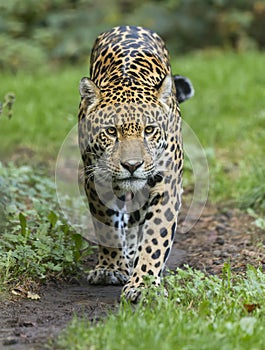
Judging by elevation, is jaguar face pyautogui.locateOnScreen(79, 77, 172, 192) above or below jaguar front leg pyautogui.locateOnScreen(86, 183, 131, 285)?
above

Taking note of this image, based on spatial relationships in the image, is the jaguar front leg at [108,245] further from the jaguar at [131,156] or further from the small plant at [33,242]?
the small plant at [33,242]

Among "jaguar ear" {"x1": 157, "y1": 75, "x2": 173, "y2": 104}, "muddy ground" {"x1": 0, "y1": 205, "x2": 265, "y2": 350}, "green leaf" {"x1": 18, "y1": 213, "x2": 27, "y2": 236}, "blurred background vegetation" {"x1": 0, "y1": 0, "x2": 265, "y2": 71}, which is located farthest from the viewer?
"blurred background vegetation" {"x1": 0, "y1": 0, "x2": 265, "y2": 71}

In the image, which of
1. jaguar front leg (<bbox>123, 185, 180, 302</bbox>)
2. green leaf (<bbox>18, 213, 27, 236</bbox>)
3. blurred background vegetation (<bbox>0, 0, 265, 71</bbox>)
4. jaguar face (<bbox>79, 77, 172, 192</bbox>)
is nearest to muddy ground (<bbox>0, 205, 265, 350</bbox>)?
jaguar front leg (<bbox>123, 185, 180, 302</bbox>)

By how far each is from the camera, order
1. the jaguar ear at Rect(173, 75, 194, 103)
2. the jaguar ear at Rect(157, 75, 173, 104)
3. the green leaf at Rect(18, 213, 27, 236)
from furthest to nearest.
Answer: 1. the jaguar ear at Rect(173, 75, 194, 103)
2. the green leaf at Rect(18, 213, 27, 236)
3. the jaguar ear at Rect(157, 75, 173, 104)

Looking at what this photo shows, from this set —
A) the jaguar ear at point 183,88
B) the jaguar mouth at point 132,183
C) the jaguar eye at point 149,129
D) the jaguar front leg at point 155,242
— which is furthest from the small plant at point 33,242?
the jaguar ear at point 183,88

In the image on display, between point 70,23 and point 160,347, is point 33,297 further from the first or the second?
point 70,23

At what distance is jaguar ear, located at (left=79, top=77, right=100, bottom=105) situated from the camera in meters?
6.17

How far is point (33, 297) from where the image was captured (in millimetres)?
5984

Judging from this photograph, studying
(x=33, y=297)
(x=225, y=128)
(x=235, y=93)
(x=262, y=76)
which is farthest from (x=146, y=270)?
(x=262, y=76)

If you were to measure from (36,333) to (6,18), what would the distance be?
549 inches

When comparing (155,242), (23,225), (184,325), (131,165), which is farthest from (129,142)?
(184,325)

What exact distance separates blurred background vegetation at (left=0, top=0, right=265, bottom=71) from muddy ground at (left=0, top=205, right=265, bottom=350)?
10.5m

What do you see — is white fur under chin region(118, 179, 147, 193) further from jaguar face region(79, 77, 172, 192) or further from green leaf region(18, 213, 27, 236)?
green leaf region(18, 213, 27, 236)

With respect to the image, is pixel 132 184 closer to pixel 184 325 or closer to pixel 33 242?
pixel 33 242
